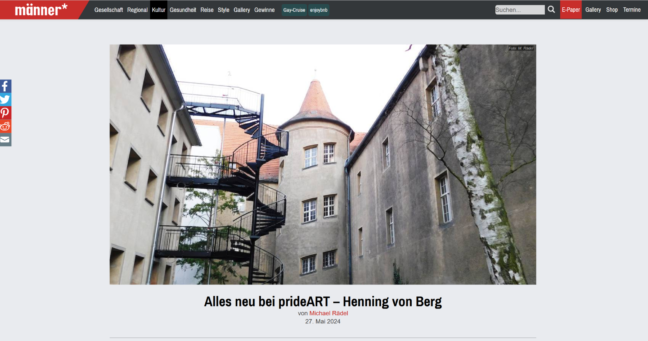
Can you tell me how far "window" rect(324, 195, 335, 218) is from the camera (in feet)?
62.7

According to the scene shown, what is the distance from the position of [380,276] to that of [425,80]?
679 centimetres

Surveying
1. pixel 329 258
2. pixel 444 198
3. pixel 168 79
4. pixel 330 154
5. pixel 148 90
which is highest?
pixel 330 154

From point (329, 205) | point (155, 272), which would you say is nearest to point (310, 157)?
point (329, 205)

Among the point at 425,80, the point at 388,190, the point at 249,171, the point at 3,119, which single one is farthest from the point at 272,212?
the point at 3,119

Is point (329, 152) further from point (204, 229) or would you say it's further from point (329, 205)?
point (204, 229)

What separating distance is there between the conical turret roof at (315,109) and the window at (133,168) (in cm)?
1116

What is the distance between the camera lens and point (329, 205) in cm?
1931

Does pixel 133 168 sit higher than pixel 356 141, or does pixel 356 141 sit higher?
pixel 356 141

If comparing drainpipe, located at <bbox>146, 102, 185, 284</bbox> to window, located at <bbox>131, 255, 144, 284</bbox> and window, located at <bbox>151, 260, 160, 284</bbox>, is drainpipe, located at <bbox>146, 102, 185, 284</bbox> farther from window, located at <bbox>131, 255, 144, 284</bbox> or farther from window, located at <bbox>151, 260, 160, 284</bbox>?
window, located at <bbox>151, 260, 160, 284</bbox>

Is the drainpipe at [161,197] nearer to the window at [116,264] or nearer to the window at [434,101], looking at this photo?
the window at [116,264]

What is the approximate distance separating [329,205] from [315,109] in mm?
5542

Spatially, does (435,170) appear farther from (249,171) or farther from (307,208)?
(307,208)

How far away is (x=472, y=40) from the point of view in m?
4.41

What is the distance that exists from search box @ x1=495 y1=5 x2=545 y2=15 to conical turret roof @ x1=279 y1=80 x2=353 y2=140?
16426 mm
